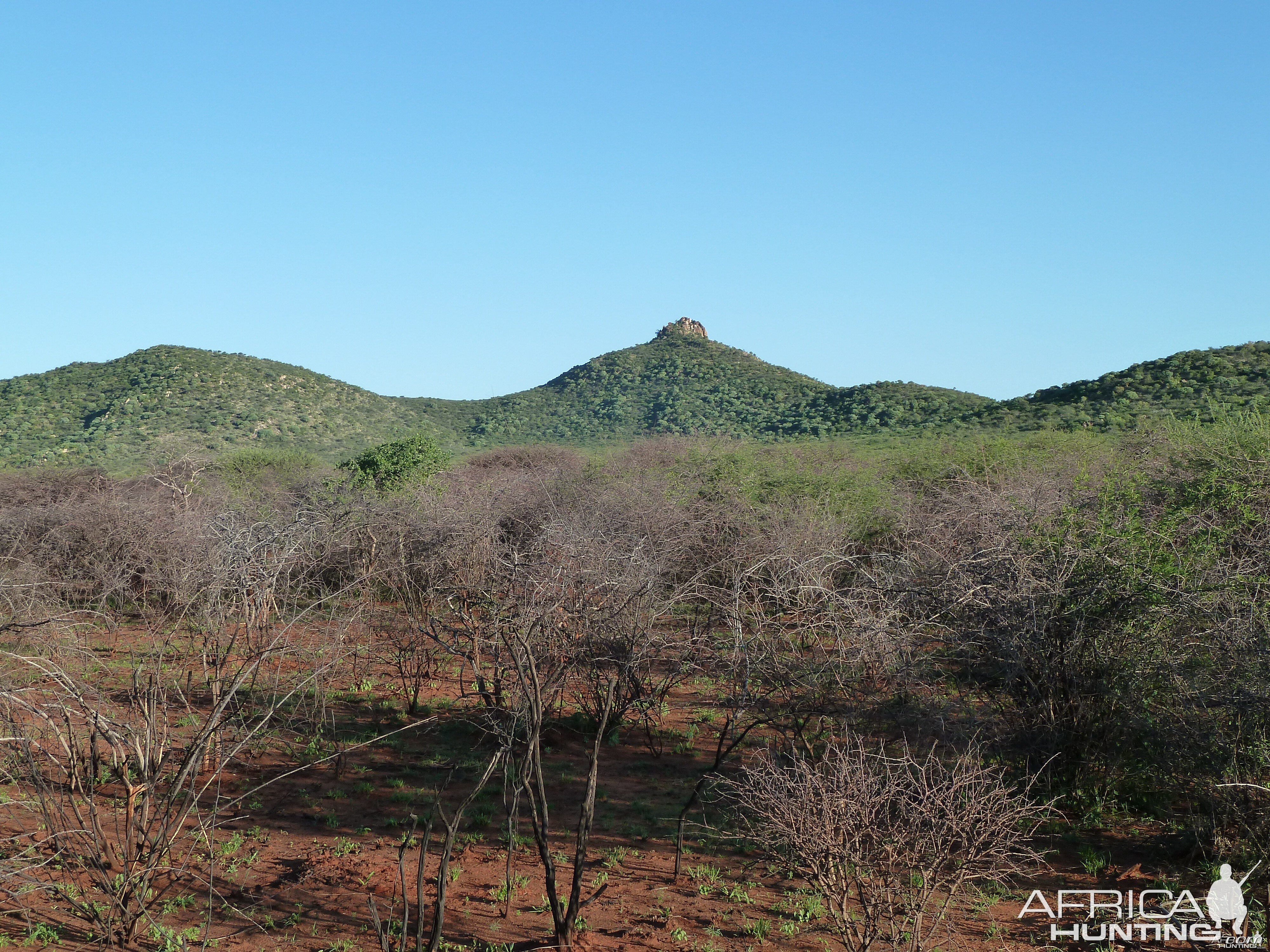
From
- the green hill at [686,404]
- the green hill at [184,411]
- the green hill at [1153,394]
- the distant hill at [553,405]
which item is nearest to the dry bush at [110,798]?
the distant hill at [553,405]

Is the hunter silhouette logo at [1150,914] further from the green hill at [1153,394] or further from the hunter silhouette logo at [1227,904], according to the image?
the green hill at [1153,394]

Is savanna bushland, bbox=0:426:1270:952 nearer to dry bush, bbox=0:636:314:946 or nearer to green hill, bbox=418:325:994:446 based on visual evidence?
dry bush, bbox=0:636:314:946

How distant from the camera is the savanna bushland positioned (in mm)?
5977

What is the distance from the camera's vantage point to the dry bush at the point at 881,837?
210 inches

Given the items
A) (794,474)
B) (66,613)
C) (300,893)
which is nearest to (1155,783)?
(300,893)

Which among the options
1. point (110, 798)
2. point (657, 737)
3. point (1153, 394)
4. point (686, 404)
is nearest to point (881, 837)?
point (657, 737)

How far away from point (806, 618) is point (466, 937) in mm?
5463

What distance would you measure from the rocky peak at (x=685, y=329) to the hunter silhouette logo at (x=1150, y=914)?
67810mm

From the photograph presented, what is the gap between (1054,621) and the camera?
8.01 metres

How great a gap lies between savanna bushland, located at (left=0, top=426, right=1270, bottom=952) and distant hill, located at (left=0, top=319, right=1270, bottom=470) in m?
20.6

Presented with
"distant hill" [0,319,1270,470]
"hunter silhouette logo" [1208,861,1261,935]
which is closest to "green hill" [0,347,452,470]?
"distant hill" [0,319,1270,470]

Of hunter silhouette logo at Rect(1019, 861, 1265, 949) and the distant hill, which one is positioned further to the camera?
the distant hill

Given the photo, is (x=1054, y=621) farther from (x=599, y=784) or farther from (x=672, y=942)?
(x=599, y=784)

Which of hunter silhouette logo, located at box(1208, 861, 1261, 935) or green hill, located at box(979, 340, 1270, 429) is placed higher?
green hill, located at box(979, 340, 1270, 429)
